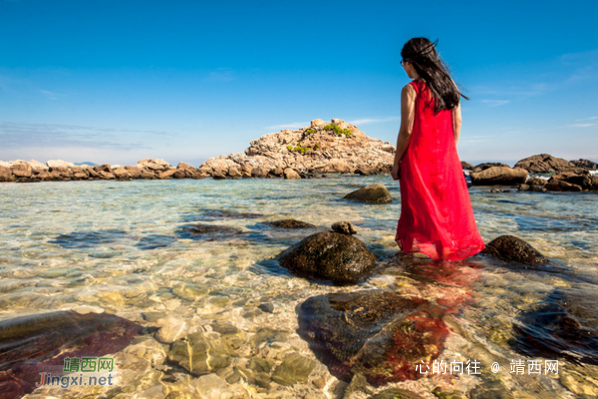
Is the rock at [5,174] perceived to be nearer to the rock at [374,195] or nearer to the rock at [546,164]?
the rock at [374,195]

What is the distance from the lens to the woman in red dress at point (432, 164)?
11.2ft

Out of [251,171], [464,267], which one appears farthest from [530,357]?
[251,171]

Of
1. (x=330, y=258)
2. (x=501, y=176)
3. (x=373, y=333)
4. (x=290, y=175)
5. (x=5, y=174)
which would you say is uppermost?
(x=501, y=176)

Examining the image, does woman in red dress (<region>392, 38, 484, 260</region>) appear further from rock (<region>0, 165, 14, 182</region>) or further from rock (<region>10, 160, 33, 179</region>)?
rock (<region>10, 160, 33, 179</region>)

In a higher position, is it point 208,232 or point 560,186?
point 560,186

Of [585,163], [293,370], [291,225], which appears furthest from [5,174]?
[585,163]

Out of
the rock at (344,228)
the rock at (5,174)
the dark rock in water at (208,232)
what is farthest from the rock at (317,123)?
the rock at (344,228)

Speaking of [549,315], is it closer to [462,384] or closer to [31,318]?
[462,384]

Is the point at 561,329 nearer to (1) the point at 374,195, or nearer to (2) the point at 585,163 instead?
(1) the point at 374,195

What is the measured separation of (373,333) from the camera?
2393mm

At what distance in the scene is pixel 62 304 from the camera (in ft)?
9.96

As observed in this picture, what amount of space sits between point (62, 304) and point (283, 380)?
244cm

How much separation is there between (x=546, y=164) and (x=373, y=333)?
5198 cm

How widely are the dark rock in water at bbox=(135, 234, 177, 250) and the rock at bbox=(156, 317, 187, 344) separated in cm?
295
